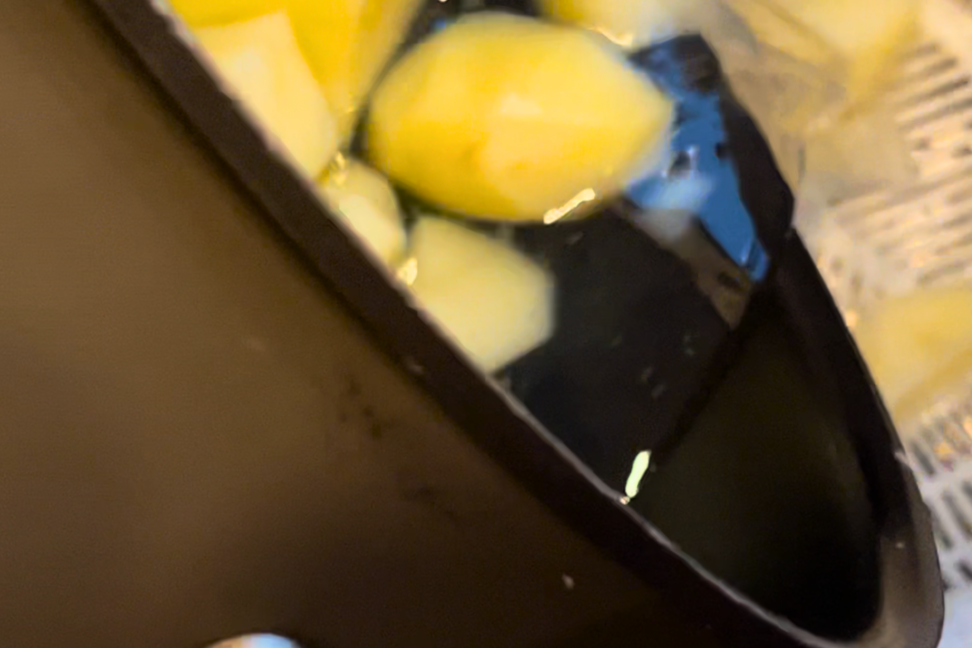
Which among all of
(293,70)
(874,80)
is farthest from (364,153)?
(874,80)

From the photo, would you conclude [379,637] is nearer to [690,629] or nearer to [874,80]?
[690,629]

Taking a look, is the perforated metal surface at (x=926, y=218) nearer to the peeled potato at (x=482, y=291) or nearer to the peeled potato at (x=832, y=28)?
the peeled potato at (x=832, y=28)

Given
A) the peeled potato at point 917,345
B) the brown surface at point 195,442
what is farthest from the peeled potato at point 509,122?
the peeled potato at point 917,345

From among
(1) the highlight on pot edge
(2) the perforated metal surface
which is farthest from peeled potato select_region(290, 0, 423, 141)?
(2) the perforated metal surface

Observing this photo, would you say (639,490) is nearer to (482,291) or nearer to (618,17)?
(482,291)

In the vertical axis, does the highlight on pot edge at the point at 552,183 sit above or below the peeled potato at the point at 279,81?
below

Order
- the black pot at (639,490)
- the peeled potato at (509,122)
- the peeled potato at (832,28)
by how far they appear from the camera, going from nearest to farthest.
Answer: the black pot at (639,490) → the peeled potato at (509,122) → the peeled potato at (832,28)
